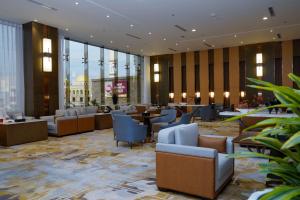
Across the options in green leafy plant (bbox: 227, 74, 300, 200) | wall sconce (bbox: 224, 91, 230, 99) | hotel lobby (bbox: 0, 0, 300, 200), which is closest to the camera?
green leafy plant (bbox: 227, 74, 300, 200)

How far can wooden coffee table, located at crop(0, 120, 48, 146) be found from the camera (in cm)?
693

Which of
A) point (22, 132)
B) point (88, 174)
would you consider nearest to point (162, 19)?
point (22, 132)

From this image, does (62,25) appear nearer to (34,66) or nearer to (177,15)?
(34,66)

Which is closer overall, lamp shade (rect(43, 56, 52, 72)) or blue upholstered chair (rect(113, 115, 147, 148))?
blue upholstered chair (rect(113, 115, 147, 148))

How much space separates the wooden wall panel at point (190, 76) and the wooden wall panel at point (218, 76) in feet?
4.61

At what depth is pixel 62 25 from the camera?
9.27 m

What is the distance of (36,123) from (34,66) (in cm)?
240

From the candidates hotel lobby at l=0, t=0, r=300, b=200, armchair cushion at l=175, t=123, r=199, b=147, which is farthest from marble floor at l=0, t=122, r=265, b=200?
armchair cushion at l=175, t=123, r=199, b=147

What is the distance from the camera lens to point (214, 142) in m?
4.25

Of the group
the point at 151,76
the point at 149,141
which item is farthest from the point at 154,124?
the point at 151,76

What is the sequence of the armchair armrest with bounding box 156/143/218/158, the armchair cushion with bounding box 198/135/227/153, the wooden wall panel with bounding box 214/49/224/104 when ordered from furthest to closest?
the wooden wall panel with bounding box 214/49/224/104
the armchair cushion with bounding box 198/135/227/153
the armchair armrest with bounding box 156/143/218/158

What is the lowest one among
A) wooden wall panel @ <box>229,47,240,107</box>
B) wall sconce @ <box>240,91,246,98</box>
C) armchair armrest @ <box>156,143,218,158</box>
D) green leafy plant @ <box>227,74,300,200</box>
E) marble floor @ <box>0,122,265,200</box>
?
marble floor @ <box>0,122,265,200</box>

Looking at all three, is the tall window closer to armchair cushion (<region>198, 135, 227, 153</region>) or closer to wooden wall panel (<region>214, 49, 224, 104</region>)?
armchair cushion (<region>198, 135, 227, 153</region>)

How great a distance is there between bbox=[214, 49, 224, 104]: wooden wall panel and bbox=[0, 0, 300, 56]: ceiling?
2001 mm
